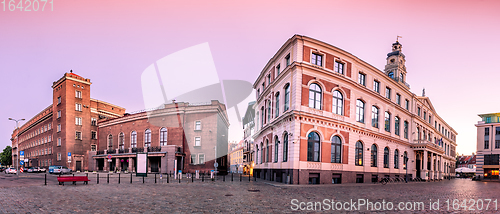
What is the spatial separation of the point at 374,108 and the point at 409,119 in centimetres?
1203

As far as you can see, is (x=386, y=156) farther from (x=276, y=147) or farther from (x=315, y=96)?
(x=315, y=96)

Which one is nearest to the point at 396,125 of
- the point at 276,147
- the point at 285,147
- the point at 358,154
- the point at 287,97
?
the point at 358,154

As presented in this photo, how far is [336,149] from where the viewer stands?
2789 centimetres

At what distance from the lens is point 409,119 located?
1650 inches

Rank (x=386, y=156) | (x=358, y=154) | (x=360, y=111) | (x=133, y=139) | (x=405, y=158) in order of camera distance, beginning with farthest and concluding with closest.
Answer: (x=133, y=139) → (x=405, y=158) → (x=386, y=156) → (x=360, y=111) → (x=358, y=154)

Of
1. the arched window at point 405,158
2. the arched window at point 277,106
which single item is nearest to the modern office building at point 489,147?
the arched window at point 405,158

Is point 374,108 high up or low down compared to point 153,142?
up

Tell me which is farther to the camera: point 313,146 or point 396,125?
point 396,125

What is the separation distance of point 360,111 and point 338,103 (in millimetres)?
4360

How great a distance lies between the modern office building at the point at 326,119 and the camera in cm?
2550

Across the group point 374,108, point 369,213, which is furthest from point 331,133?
point 369,213

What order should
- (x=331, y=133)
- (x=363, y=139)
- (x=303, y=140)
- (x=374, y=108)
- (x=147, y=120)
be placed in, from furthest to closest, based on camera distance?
(x=147, y=120)
(x=374, y=108)
(x=363, y=139)
(x=331, y=133)
(x=303, y=140)

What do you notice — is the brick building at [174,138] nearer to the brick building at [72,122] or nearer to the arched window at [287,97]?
the brick building at [72,122]

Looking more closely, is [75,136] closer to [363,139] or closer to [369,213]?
Answer: [363,139]
